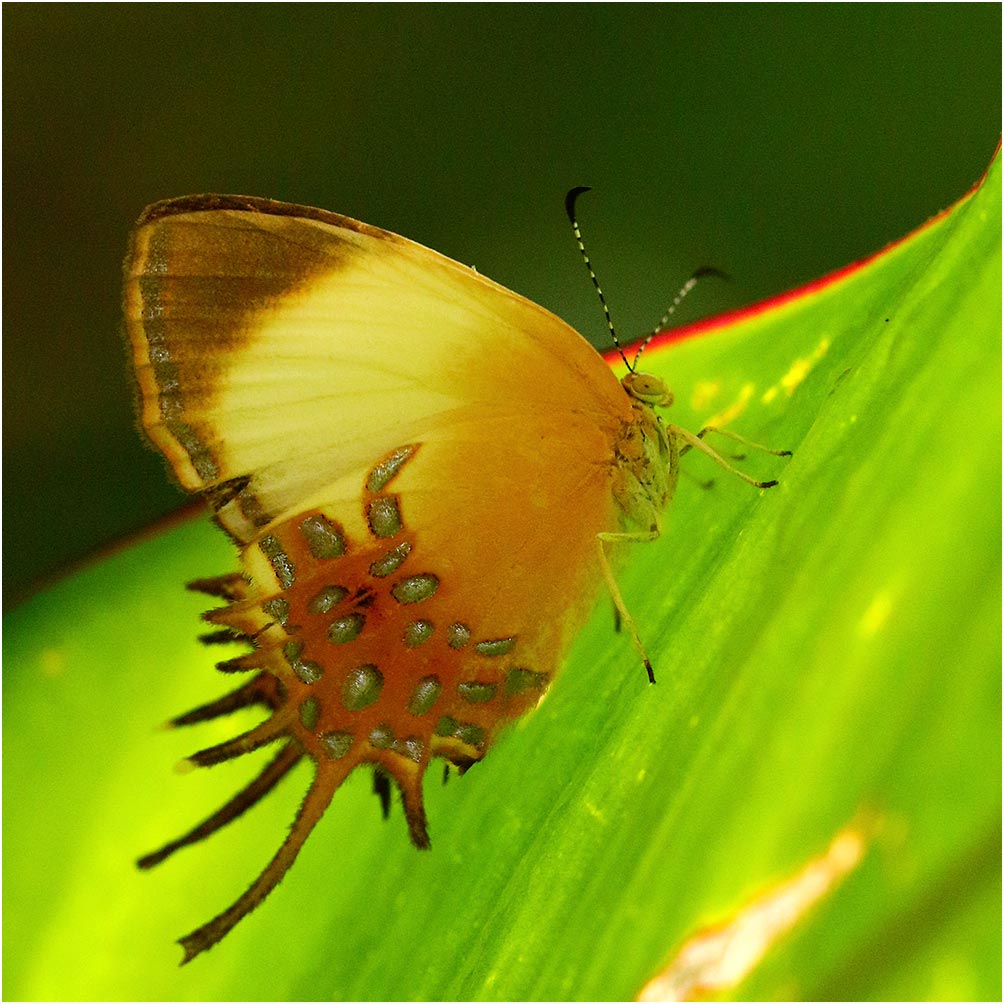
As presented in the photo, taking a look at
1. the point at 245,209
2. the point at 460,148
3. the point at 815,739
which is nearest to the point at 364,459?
the point at 245,209

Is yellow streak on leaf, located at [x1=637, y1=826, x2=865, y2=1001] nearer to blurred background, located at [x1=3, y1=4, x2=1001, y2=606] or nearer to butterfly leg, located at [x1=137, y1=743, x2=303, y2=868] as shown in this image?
butterfly leg, located at [x1=137, y1=743, x2=303, y2=868]

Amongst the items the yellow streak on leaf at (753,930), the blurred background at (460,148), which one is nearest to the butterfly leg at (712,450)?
the yellow streak on leaf at (753,930)

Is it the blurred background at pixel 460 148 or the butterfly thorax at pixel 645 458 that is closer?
the butterfly thorax at pixel 645 458

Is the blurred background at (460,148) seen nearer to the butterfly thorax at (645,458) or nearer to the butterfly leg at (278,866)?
the butterfly thorax at (645,458)

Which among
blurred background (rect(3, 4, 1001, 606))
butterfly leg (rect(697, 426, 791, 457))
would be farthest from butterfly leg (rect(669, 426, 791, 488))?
blurred background (rect(3, 4, 1001, 606))

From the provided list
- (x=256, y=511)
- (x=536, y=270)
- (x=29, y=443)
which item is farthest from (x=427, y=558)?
(x=29, y=443)

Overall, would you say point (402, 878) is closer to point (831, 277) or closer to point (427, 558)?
point (427, 558)
